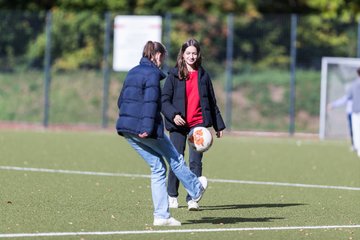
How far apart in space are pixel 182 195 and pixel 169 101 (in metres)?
2.22

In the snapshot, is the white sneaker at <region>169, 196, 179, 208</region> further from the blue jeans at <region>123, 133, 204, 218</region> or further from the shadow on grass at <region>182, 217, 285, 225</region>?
the blue jeans at <region>123, 133, 204, 218</region>

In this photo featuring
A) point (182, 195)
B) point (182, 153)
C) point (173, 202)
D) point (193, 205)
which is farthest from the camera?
point (182, 195)

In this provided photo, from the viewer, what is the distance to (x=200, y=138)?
1237 cm

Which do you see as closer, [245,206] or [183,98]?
[183,98]

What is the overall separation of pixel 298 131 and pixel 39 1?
12.2m

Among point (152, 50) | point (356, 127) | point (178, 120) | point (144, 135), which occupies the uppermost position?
point (152, 50)

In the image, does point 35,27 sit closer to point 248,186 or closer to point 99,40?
point 99,40

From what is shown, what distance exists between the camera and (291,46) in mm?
33062

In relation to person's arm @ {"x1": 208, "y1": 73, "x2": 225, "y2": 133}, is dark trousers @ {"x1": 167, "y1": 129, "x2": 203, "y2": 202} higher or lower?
lower

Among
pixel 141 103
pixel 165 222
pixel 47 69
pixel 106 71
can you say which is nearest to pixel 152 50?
pixel 141 103

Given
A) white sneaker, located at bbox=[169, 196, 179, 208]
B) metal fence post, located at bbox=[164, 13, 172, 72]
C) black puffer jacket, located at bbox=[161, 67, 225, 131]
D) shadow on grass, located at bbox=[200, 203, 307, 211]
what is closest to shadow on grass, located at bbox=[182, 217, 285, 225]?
shadow on grass, located at bbox=[200, 203, 307, 211]

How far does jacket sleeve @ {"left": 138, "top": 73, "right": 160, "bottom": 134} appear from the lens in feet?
35.1

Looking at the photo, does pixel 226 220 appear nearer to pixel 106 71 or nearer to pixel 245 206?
pixel 245 206

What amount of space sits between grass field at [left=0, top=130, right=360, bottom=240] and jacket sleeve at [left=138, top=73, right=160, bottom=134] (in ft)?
3.21
